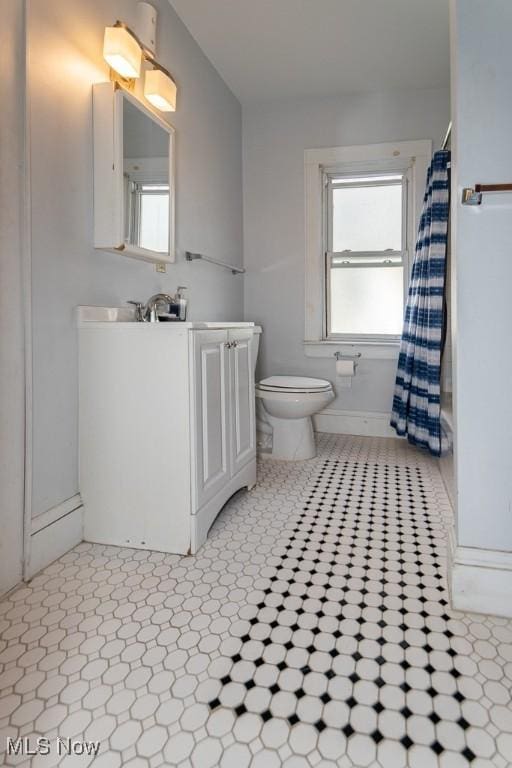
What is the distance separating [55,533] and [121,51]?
5.63 feet

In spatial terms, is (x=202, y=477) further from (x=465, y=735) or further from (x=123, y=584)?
(x=465, y=735)

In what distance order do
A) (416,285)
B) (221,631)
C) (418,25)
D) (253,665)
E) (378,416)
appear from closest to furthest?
(253,665)
(221,631)
(418,25)
(416,285)
(378,416)

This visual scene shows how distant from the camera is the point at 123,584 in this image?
53.7 inches

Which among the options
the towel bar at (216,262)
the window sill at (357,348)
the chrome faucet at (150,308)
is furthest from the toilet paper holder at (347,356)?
the chrome faucet at (150,308)

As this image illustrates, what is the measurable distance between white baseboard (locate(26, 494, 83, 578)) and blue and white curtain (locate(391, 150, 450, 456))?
5.69 ft

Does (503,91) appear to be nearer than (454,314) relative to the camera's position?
Yes

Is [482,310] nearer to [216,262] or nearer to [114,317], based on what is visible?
[114,317]

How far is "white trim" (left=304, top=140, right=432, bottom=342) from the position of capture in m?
2.94

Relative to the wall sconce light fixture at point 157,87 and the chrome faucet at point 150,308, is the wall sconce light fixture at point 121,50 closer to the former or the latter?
the wall sconce light fixture at point 157,87

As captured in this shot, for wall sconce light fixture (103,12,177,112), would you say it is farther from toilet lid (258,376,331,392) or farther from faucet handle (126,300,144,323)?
toilet lid (258,376,331,392)

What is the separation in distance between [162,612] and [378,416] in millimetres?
2243

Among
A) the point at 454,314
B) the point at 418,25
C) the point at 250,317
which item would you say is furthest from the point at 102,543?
the point at 418,25

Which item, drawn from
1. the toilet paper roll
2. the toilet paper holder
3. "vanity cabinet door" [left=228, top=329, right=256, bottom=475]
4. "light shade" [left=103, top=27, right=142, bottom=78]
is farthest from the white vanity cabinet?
the toilet paper holder

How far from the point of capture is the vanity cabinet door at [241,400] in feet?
6.15
